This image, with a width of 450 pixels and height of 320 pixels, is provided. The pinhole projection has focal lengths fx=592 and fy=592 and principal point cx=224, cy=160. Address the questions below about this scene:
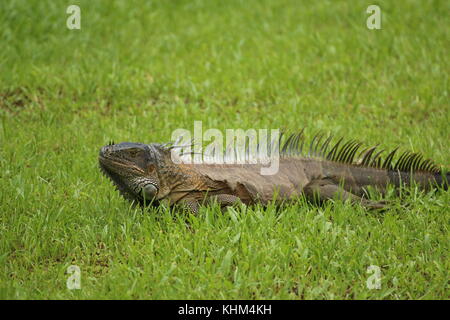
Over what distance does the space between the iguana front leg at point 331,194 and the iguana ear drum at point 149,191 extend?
1.51 m

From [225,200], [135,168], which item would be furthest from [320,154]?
[135,168]

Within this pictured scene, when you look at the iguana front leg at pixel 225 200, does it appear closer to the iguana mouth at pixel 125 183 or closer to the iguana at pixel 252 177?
the iguana at pixel 252 177

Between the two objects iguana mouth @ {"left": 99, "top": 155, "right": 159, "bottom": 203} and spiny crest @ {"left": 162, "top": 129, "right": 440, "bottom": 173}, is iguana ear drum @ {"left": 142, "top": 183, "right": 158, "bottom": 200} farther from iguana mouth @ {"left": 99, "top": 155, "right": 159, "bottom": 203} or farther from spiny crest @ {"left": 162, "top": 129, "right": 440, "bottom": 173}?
spiny crest @ {"left": 162, "top": 129, "right": 440, "bottom": 173}

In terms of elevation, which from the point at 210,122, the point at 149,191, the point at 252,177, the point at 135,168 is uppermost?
the point at 210,122

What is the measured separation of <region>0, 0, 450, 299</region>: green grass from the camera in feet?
15.6

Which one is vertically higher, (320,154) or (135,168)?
(320,154)

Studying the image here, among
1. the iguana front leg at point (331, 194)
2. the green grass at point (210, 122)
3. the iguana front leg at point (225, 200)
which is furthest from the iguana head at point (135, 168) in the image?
the iguana front leg at point (331, 194)

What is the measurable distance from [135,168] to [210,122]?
2.79 meters

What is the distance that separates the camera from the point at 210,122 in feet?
26.2

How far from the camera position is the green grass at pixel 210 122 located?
15.6 feet

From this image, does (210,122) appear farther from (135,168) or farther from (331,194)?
(135,168)

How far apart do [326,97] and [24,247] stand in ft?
17.9

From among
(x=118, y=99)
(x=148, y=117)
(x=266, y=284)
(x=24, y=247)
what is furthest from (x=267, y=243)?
(x=118, y=99)

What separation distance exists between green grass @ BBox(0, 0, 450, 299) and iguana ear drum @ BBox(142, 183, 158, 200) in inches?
7.1
